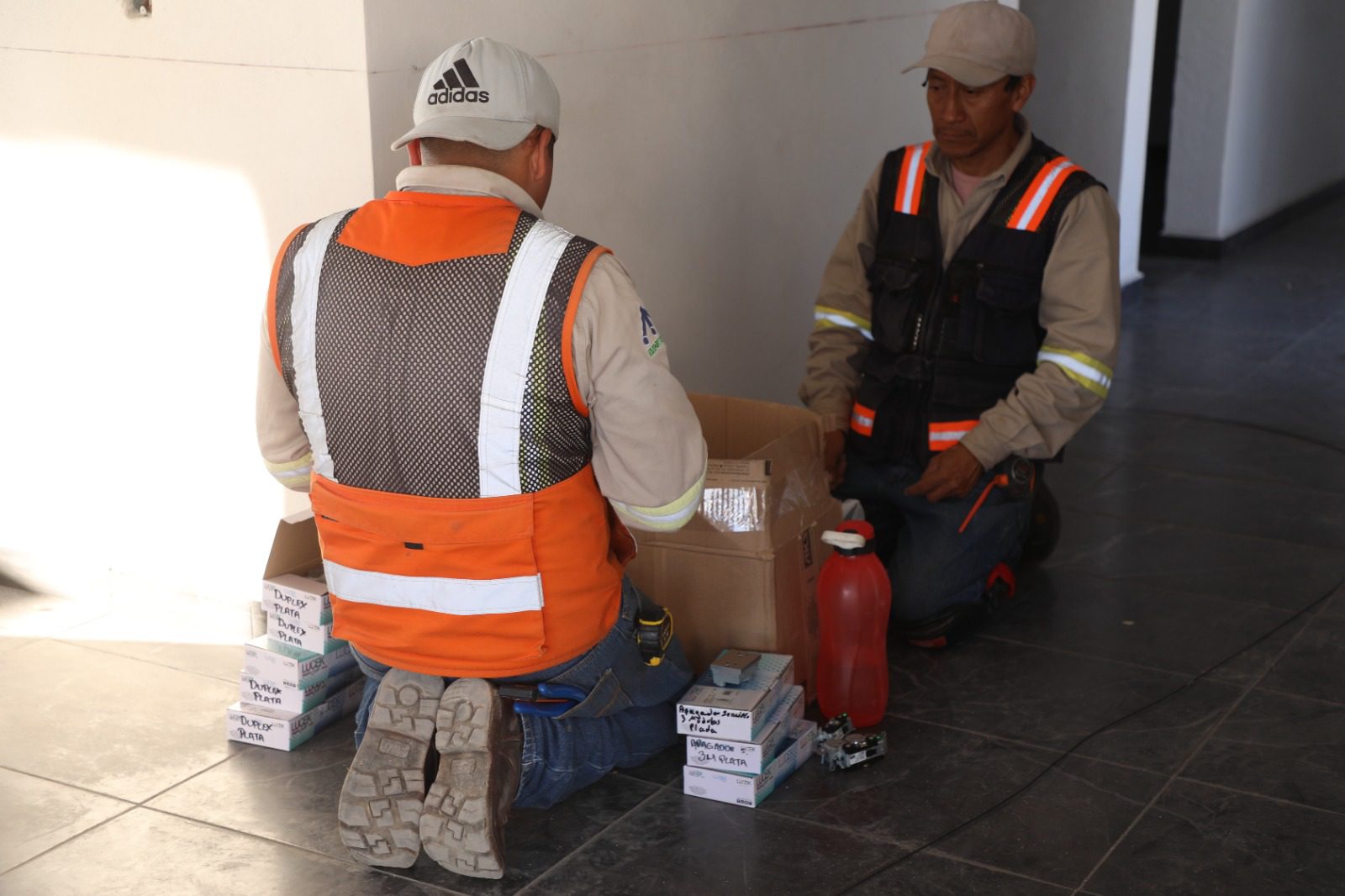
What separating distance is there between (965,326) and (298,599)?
1.63 m

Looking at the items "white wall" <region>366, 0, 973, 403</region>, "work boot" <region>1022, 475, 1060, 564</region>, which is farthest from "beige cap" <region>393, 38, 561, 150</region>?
"work boot" <region>1022, 475, 1060, 564</region>

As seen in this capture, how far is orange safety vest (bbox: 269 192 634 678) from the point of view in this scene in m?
2.35

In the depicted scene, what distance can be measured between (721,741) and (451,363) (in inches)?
34.9

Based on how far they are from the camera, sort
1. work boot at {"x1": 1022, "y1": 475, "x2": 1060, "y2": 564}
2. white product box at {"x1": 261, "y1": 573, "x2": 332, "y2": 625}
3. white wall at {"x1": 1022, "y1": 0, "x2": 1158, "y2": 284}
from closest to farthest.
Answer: white product box at {"x1": 261, "y1": 573, "x2": 332, "y2": 625} → work boot at {"x1": 1022, "y1": 475, "x2": 1060, "y2": 564} → white wall at {"x1": 1022, "y1": 0, "x2": 1158, "y2": 284}

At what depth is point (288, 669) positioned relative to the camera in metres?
2.96

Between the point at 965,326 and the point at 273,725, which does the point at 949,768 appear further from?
the point at 273,725

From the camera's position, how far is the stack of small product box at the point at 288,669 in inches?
116

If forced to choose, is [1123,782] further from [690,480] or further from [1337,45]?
[1337,45]

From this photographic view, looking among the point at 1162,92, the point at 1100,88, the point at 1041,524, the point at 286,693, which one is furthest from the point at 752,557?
the point at 1162,92

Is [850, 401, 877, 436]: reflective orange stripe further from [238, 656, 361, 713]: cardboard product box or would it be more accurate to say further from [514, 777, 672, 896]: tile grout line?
[238, 656, 361, 713]: cardboard product box

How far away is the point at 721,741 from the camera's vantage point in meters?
2.72

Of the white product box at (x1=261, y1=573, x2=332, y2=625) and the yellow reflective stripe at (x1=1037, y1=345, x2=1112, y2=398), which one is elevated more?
the yellow reflective stripe at (x1=1037, y1=345, x2=1112, y2=398)

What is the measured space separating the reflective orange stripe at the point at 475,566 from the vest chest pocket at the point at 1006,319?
1242 mm

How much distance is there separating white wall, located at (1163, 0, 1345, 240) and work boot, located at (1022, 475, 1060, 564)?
4.78 meters
